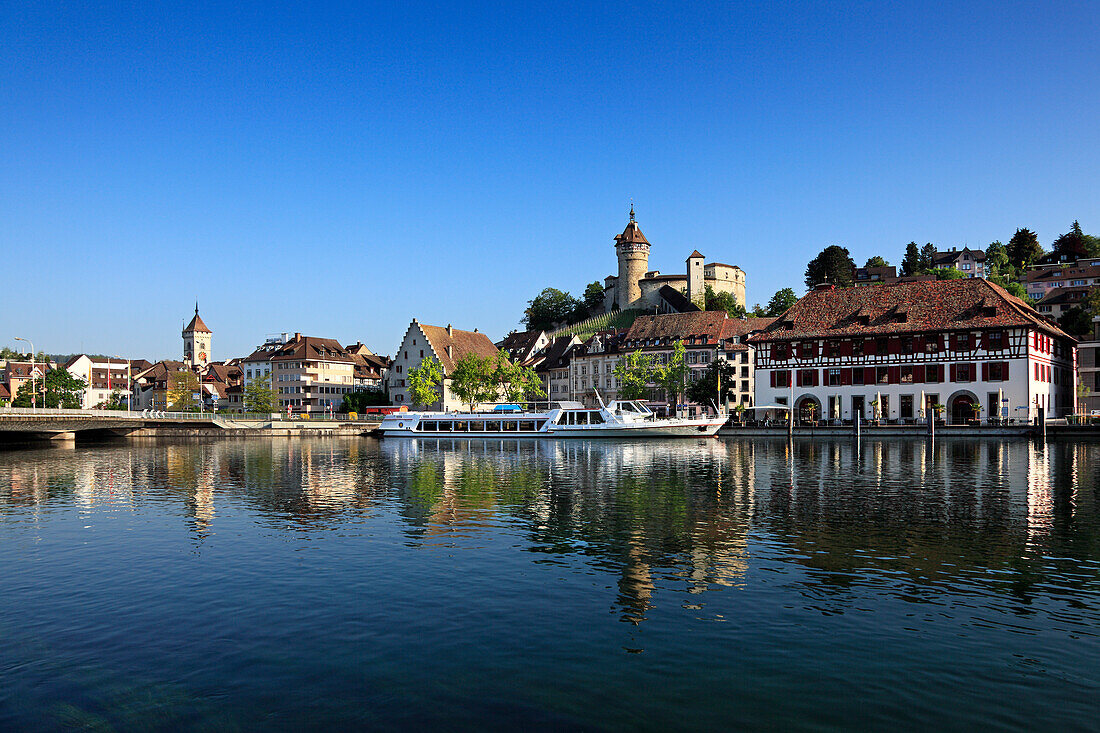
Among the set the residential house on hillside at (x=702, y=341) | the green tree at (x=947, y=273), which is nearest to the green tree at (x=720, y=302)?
the green tree at (x=947, y=273)

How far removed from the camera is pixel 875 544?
2209cm

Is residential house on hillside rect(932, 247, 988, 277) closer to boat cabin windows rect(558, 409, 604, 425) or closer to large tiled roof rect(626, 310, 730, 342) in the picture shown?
large tiled roof rect(626, 310, 730, 342)

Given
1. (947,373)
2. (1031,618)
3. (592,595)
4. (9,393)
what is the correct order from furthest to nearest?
(9,393) < (947,373) < (592,595) < (1031,618)

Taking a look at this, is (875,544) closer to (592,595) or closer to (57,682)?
(592,595)

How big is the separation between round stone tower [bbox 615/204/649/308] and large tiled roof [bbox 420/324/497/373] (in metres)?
41.6

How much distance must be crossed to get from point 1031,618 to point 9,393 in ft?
660

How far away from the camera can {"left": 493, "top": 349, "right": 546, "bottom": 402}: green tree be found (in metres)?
124

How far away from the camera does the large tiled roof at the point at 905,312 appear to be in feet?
267

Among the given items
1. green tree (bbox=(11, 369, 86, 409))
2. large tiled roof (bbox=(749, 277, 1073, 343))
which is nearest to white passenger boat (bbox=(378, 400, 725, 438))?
large tiled roof (bbox=(749, 277, 1073, 343))

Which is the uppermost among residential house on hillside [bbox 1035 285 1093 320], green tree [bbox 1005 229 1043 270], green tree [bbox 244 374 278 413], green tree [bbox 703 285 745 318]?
green tree [bbox 1005 229 1043 270]

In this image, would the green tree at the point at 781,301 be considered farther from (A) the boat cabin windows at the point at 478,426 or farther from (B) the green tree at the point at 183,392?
(B) the green tree at the point at 183,392

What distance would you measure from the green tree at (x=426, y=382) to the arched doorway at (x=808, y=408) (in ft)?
177

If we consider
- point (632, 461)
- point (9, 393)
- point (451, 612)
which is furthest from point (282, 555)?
point (9, 393)

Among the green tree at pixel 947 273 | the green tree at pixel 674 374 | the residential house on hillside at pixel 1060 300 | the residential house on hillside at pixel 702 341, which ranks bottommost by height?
the green tree at pixel 674 374
